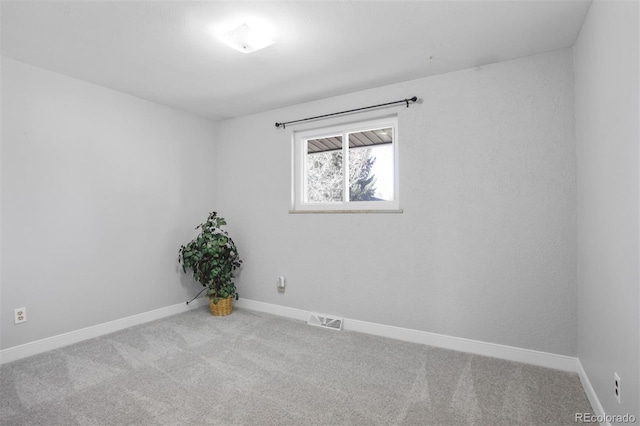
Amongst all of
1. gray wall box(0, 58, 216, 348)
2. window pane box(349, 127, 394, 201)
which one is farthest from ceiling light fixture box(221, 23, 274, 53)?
gray wall box(0, 58, 216, 348)

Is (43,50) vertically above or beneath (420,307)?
above

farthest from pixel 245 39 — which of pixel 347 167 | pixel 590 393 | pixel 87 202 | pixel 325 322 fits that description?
pixel 590 393

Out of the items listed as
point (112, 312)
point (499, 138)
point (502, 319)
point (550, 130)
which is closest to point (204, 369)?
point (112, 312)

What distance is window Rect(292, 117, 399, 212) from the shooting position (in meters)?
3.04

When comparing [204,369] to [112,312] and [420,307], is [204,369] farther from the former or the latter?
[420,307]

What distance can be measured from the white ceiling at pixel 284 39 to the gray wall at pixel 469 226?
0.27 m

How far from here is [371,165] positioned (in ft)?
10.4

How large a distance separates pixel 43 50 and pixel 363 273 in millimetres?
3098

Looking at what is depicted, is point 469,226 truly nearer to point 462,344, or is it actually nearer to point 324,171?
point 462,344

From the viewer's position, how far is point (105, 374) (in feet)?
7.22

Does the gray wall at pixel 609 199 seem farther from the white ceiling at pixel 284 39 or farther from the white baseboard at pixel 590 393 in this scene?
the white ceiling at pixel 284 39

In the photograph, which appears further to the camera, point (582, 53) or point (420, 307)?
point (420, 307)

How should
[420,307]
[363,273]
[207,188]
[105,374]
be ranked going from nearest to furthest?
[105,374] < [420,307] < [363,273] < [207,188]

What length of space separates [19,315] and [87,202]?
1008mm
